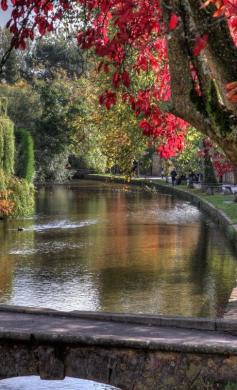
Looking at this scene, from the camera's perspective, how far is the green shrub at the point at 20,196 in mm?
41500

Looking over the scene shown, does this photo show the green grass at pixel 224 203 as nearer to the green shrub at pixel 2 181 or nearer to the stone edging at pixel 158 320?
the green shrub at pixel 2 181

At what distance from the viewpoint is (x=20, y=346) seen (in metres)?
10.7

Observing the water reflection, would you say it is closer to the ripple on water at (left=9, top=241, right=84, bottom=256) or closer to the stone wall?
the ripple on water at (left=9, top=241, right=84, bottom=256)

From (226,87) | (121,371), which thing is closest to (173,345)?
(121,371)

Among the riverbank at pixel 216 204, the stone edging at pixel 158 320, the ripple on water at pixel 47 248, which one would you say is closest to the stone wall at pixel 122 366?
the stone edging at pixel 158 320

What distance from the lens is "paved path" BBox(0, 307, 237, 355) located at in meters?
9.95

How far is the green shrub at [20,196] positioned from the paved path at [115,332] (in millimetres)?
29776

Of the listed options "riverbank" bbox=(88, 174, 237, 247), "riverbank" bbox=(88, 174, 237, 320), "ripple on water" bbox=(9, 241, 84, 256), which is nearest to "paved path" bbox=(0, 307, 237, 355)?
"riverbank" bbox=(88, 174, 237, 320)

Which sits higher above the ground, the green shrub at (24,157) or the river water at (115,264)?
the green shrub at (24,157)

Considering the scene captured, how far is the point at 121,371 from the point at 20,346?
1393 millimetres

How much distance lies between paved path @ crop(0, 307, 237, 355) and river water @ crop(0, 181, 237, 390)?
2589 millimetres

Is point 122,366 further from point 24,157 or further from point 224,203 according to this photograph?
point 24,157

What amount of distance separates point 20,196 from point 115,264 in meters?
16.2

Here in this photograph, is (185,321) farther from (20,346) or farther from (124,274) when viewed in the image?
(124,274)
